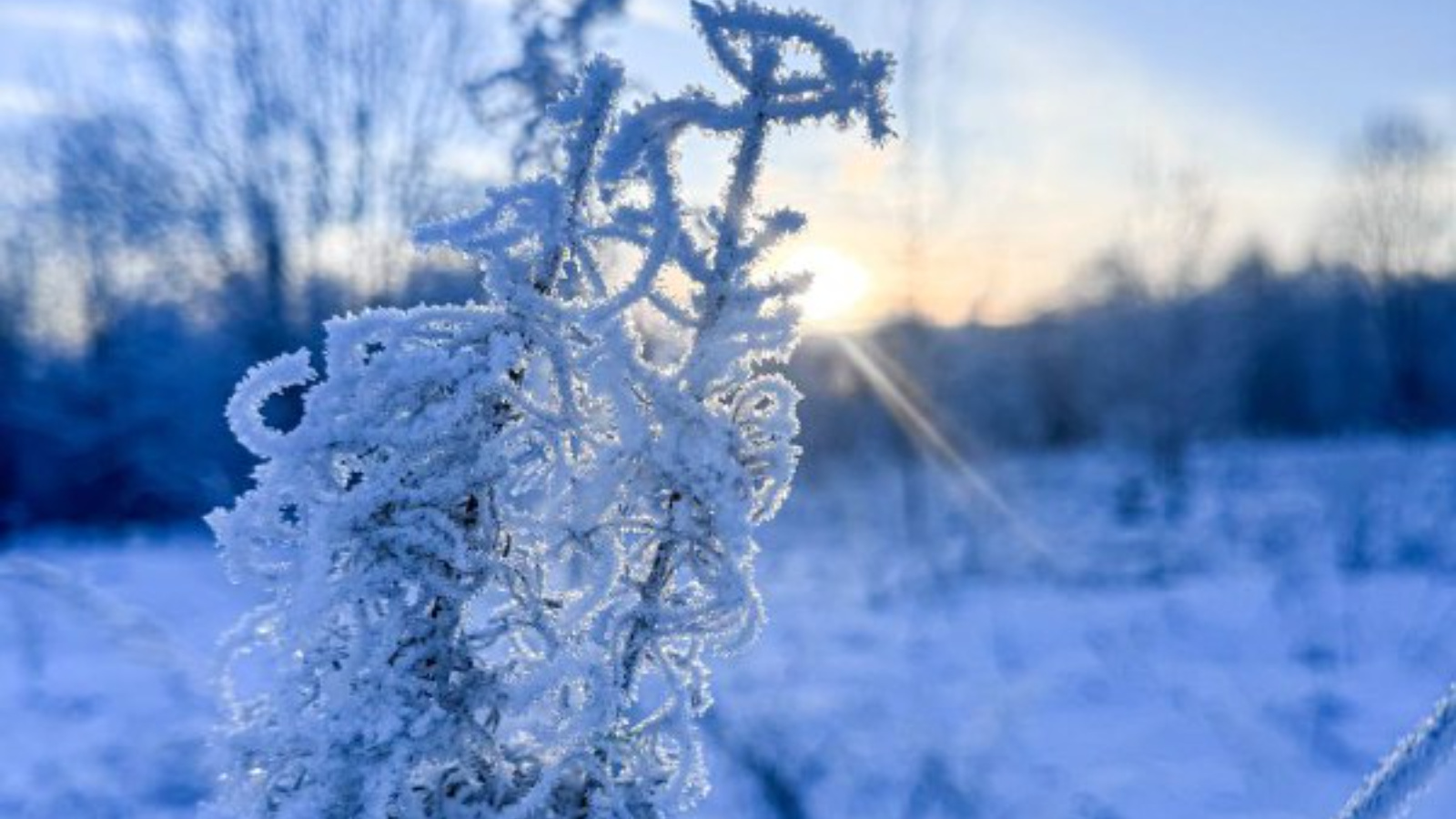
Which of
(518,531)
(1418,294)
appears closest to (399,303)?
(518,531)

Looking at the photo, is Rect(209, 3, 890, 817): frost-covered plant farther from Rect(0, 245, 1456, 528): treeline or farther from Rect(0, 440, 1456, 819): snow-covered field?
Rect(0, 245, 1456, 528): treeline

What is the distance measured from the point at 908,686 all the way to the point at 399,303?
10360 millimetres

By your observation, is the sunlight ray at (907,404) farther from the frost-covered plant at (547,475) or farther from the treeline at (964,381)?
the frost-covered plant at (547,475)

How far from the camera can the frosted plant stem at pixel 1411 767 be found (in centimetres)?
223

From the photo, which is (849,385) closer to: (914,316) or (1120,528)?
(914,316)

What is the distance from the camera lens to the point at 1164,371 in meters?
22.7

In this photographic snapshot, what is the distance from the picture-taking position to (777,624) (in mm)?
13883

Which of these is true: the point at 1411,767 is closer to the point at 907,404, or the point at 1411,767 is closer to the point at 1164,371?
the point at 907,404

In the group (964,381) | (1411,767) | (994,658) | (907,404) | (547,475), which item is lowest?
(994,658)

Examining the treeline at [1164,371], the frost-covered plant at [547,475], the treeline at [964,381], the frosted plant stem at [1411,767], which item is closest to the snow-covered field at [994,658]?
the treeline at [964,381]

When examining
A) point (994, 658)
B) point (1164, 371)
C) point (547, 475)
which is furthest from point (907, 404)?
point (547, 475)

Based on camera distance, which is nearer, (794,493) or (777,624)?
(777,624)

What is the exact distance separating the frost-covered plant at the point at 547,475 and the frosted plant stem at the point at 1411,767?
1316 millimetres

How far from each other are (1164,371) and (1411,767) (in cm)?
2157
